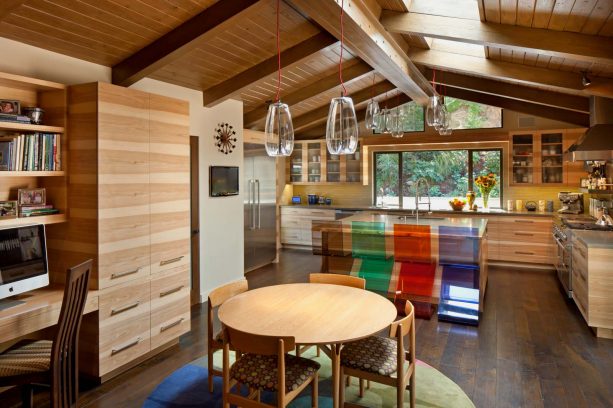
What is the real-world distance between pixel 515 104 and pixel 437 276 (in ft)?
13.4

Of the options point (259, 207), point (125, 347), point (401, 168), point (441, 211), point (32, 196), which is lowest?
point (125, 347)

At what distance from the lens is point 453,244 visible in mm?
4547

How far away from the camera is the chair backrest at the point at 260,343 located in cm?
205

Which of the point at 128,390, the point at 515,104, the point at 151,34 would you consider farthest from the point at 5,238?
the point at 515,104

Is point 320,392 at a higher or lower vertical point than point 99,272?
lower

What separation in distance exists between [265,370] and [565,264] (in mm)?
4531

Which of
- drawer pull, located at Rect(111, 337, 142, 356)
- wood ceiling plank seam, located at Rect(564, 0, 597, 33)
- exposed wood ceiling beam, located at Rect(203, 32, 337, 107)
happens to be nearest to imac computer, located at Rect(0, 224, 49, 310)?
drawer pull, located at Rect(111, 337, 142, 356)

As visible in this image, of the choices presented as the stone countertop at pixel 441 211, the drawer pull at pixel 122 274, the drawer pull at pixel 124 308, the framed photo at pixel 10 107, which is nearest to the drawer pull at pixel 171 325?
the drawer pull at pixel 124 308

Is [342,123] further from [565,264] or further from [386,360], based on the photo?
[565,264]

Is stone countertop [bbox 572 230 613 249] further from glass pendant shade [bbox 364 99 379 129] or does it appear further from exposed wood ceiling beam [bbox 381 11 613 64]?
glass pendant shade [bbox 364 99 379 129]

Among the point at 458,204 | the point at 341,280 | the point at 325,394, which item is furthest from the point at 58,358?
the point at 458,204

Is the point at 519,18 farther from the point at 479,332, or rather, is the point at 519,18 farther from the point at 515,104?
the point at 515,104

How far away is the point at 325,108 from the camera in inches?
307

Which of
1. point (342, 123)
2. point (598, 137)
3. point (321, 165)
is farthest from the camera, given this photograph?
point (321, 165)
